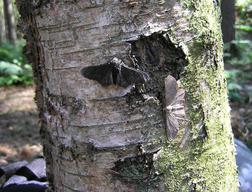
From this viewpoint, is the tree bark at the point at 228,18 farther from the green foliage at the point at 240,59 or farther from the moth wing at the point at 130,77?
the moth wing at the point at 130,77

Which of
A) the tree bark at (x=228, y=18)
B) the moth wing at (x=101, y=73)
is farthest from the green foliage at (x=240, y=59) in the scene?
the moth wing at (x=101, y=73)

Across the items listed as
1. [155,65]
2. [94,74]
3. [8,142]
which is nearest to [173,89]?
[155,65]

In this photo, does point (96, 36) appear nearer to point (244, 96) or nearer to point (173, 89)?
point (173, 89)

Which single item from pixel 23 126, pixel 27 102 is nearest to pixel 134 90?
pixel 23 126

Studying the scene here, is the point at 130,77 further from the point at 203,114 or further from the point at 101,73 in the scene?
the point at 203,114

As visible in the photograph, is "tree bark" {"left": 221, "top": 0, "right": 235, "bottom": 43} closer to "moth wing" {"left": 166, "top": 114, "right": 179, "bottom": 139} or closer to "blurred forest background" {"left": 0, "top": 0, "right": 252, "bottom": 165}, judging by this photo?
"blurred forest background" {"left": 0, "top": 0, "right": 252, "bottom": 165}

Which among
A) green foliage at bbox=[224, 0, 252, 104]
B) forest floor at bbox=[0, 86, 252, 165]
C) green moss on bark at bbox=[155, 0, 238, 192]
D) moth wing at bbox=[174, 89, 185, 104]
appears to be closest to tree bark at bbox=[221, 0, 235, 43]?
green foliage at bbox=[224, 0, 252, 104]
